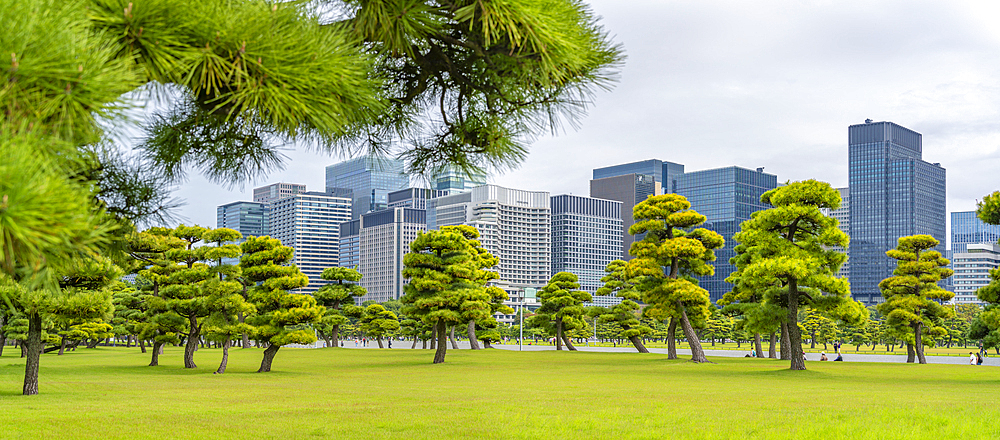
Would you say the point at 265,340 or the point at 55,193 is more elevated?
the point at 55,193

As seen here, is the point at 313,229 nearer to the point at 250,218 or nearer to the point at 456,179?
the point at 250,218

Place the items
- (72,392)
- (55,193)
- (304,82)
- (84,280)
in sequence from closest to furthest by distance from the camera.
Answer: (55,193) → (304,82) → (84,280) → (72,392)

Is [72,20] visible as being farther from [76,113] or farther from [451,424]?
[451,424]

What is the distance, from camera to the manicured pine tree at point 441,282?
1199 inches

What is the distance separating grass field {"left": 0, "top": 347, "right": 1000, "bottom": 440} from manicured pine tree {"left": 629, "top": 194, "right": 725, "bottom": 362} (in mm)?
6308

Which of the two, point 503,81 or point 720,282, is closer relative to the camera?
point 503,81

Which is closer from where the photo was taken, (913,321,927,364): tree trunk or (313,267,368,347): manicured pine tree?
(913,321,927,364): tree trunk

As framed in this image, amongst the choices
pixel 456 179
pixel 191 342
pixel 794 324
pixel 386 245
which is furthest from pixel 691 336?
pixel 386 245

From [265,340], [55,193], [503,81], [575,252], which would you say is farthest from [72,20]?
[575,252]

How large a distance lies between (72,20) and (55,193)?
0.52 metres

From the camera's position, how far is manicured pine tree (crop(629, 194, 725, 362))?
30.1m

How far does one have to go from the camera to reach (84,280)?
49.2 feet

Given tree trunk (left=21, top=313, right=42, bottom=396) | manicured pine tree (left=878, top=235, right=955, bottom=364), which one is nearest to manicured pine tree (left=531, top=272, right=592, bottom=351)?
manicured pine tree (left=878, top=235, right=955, bottom=364)

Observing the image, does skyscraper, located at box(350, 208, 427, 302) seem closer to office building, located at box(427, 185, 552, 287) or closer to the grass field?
office building, located at box(427, 185, 552, 287)
